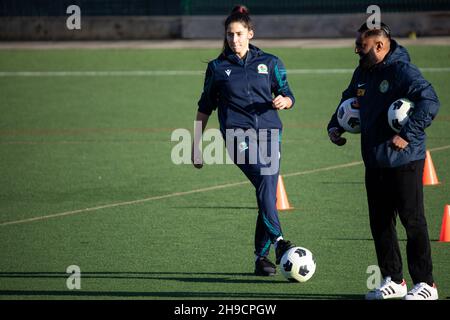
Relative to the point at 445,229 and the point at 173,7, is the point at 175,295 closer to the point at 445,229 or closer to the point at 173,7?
the point at 445,229

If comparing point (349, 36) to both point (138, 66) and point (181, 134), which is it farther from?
point (181, 134)

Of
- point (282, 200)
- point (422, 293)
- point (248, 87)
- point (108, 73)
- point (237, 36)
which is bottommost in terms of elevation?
point (422, 293)

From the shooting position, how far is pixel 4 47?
3062 cm

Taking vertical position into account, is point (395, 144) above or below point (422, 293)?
above

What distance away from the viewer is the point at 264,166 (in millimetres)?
9562

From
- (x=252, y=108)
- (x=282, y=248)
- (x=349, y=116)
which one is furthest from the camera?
(x=252, y=108)

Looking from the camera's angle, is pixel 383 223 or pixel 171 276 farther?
pixel 171 276

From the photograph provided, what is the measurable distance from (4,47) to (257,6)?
7.68 meters

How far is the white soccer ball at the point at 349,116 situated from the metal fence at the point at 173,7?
22537mm

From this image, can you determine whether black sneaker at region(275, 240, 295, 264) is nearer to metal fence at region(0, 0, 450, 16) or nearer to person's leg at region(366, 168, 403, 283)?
person's leg at region(366, 168, 403, 283)

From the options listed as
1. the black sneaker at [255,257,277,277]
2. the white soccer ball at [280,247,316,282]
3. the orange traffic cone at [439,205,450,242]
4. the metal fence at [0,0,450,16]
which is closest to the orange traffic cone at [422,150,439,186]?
the orange traffic cone at [439,205,450,242]

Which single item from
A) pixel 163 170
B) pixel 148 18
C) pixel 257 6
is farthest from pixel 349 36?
pixel 163 170

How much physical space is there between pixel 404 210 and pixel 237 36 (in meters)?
2.27

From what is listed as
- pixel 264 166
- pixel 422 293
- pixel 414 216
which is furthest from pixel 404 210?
pixel 264 166
